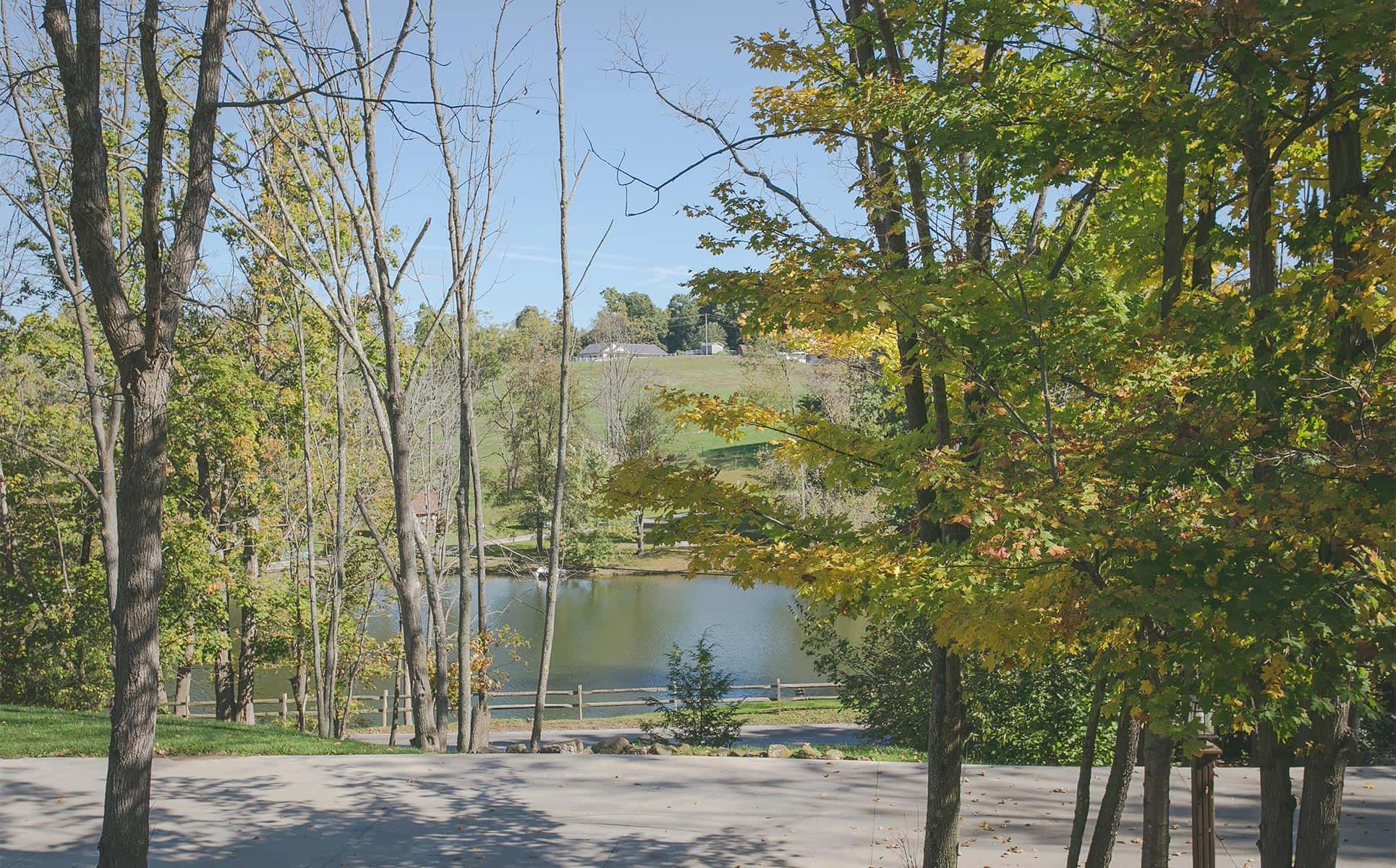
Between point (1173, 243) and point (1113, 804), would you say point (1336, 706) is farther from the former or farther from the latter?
point (1173, 243)

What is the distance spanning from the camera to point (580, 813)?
745cm

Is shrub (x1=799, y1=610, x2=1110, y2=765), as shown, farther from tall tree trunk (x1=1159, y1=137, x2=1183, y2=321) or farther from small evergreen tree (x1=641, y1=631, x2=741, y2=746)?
tall tree trunk (x1=1159, y1=137, x2=1183, y2=321)

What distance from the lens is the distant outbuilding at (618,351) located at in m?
43.0

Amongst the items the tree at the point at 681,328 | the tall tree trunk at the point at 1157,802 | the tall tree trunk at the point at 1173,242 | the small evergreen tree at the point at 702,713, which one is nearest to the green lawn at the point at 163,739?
the small evergreen tree at the point at 702,713

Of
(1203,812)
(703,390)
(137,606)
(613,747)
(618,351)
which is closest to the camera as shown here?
(137,606)

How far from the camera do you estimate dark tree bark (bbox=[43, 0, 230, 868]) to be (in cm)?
436

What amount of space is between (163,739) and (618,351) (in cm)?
3488

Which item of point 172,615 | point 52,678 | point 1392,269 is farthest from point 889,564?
point 52,678

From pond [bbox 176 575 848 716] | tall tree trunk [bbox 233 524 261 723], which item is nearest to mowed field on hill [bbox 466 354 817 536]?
pond [bbox 176 575 848 716]

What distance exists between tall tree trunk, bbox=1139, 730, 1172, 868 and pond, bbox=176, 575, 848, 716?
15.4m

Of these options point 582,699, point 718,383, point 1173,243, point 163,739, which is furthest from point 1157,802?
point 718,383

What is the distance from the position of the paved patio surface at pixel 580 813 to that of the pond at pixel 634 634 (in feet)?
38.1

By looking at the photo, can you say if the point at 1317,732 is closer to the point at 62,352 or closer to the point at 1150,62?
the point at 1150,62

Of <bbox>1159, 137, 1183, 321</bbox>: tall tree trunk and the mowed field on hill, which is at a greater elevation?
the mowed field on hill
